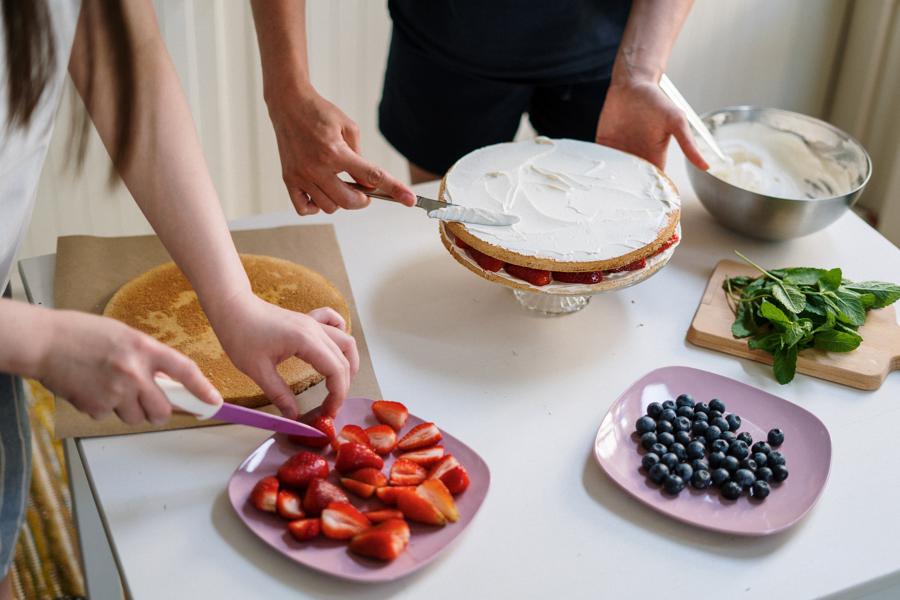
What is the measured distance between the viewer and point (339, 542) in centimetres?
87

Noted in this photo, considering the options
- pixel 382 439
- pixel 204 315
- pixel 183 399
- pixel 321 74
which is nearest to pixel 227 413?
pixel 183 399

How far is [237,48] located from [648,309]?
1.33 metres

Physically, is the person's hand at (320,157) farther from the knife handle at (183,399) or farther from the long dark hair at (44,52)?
the knife handle at (183,399)

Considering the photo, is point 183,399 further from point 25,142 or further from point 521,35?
point 521,35

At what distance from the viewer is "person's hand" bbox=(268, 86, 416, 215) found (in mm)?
1186

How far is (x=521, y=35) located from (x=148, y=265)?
2.49 feet

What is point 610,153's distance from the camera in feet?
4.30

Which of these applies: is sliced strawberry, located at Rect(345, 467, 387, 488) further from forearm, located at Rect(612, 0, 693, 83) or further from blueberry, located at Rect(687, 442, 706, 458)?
forearm, located at Rect(612, 0, 693, 83)

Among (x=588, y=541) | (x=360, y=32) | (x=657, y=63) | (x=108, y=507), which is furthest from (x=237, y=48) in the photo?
(x=588, y=541)

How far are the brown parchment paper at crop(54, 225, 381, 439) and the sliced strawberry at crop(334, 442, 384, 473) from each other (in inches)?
4.8

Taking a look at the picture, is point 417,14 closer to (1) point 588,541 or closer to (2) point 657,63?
(2) point 657,63

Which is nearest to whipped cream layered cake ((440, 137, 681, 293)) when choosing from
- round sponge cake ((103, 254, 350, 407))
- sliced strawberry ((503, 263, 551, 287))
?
sliced strawberry ((503, 263, 551, 287))

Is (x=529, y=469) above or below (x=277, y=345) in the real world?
below

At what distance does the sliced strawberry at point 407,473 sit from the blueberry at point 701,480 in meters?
0.29
